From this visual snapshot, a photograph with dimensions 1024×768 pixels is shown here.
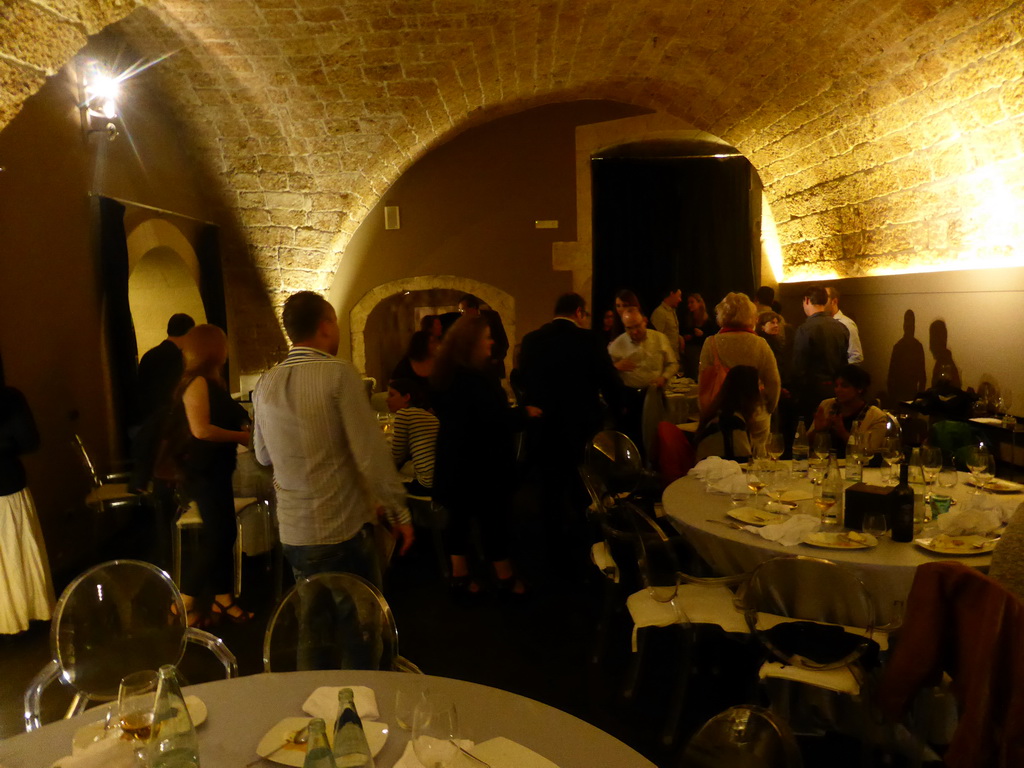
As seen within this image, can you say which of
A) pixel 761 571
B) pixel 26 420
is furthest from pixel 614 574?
pixel 26 420

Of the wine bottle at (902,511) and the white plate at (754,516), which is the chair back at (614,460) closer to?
the white plate at (754,516)

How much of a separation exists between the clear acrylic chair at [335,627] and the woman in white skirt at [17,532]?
7.01 ft

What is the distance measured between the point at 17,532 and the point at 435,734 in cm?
312

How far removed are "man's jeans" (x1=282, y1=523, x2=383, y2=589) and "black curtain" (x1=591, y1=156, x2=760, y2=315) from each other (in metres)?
8.57

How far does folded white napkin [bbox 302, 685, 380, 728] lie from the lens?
1776 mm

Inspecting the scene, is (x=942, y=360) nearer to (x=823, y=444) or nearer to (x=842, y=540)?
(x=823, y=444)

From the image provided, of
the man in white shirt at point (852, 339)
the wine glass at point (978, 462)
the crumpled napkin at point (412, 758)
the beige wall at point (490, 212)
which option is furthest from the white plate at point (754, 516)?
the beige wall at point (490, 212)

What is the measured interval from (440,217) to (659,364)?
164 inches

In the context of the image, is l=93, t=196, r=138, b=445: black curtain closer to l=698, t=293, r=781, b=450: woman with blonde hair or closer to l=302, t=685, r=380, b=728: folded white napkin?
l=698, t=293, r=781, b=450: woman with blonde hair

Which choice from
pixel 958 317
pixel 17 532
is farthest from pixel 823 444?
pixel 17 532

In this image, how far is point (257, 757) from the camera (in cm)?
165

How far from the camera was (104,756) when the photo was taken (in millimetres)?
1555

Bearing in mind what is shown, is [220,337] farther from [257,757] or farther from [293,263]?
[293,263]

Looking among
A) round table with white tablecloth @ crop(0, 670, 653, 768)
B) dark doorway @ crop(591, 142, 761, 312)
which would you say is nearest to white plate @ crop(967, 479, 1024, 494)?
round table with white tablecloth @ crop(0, 670, 653, 768)
